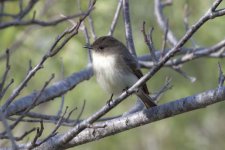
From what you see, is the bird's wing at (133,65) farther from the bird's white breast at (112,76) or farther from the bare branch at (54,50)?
the bare branch at (54,50)

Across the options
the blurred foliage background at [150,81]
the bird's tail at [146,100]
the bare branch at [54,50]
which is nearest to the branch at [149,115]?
the bare branch at [54,50]

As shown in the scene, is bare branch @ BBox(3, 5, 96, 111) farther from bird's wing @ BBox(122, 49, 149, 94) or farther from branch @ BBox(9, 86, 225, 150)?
bird's wing @ BBox(122, 49, 149, 94)

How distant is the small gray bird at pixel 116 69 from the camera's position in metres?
5.61

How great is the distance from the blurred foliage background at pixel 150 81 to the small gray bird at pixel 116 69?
1794 mm

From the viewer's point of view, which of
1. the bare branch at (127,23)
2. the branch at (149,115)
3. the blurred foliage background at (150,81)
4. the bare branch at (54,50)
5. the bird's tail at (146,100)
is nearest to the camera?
the bare branch at (54,50)

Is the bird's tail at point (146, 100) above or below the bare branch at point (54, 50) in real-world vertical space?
below

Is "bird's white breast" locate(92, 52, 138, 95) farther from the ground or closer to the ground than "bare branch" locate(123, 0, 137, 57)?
closer to the ground

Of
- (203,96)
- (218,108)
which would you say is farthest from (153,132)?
(203,96)

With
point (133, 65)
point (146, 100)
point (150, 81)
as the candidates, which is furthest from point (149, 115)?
point (150, 81)

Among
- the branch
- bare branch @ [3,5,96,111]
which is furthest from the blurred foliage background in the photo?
bare branch @ [3,5,96,111]

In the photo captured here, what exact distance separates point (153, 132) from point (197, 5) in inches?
70.7

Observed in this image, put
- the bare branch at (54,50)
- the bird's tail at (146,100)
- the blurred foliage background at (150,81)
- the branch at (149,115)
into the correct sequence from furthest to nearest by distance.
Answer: the blurred foliage background at (150,81) < the bird's tail at (146,100) < the branch at (149,115) < the bare branch at (54,50)

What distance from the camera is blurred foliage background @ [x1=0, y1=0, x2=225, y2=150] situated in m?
8.00

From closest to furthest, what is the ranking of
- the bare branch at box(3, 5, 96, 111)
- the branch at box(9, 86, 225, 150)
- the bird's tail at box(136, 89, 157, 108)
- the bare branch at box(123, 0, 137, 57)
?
the bare branch at box(3, 5, 96, 111), the branch at box(9, 86, 225, 150), the bird's tail at box(136, 89, 157, 108), the bare branch at box(123, 0, 137, 57)
